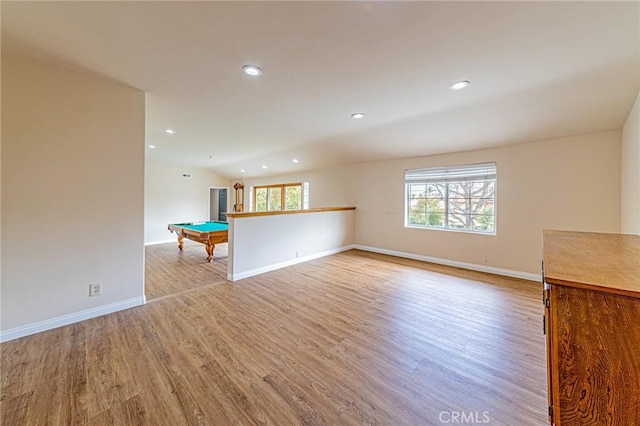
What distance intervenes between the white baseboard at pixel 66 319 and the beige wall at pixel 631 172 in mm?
5326

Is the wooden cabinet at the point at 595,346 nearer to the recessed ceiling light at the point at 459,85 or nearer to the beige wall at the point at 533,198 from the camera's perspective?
the recessed ceiling light at the point at 459,85

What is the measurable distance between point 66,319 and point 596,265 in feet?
13.3

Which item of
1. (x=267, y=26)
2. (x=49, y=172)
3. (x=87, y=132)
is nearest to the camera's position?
(x=267, y=26)

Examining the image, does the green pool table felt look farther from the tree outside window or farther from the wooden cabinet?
the wooden cabinet

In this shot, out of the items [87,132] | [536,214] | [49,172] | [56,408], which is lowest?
[56,408]

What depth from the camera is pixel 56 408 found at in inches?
58.7

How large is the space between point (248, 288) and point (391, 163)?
3.97m

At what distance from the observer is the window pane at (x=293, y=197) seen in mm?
7820

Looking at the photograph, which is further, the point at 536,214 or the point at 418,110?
the point at 536,214

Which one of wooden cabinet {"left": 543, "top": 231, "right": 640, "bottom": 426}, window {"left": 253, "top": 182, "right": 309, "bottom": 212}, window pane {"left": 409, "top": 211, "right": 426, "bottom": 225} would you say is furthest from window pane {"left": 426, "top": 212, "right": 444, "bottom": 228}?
wooden cabinet {"left": 543, "top": 231, "right": 640, "bottom": 426}

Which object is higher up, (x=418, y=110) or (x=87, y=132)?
(x=418, y=110)

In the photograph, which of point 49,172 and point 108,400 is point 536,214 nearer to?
point 108,400

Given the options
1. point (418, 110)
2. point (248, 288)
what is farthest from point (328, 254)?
point (418, 110)

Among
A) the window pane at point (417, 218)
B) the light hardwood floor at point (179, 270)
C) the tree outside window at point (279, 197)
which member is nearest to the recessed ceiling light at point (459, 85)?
the window pane at point (417, 218)
